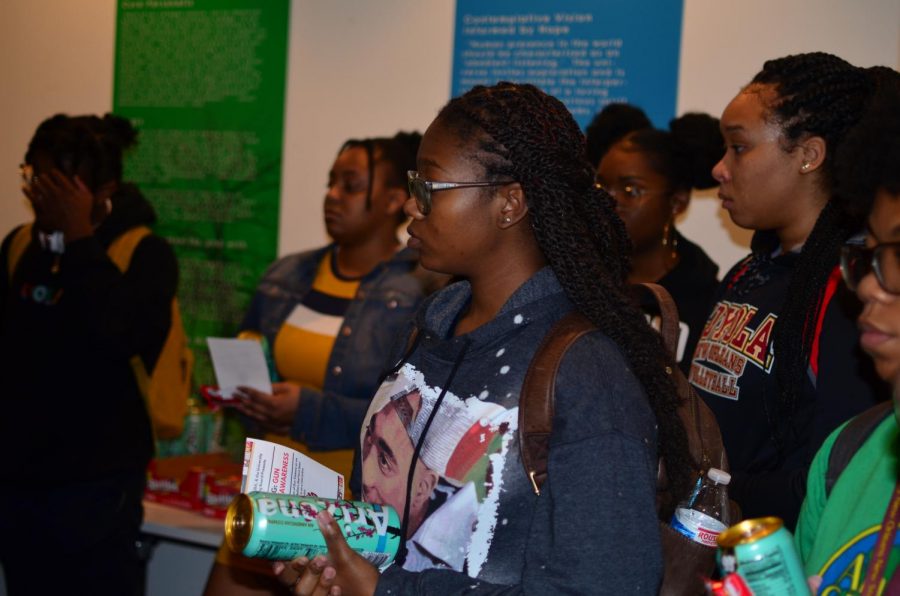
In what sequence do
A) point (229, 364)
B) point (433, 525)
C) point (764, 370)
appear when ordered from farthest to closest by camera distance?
point (229, 364), point (764, 370), point (433, 525)

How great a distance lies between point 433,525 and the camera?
1.53m

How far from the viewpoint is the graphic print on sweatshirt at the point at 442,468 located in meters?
1.48

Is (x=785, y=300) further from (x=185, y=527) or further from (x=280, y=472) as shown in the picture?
(x=185, y=527)

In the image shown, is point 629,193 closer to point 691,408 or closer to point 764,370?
point 764,370

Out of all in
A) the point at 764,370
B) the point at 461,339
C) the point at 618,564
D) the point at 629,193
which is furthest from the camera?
the point at 629,193

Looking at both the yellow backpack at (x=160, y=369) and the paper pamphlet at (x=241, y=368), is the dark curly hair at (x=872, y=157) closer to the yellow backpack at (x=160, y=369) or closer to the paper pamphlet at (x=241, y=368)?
the paper pamphlet at (x=241, y=368)

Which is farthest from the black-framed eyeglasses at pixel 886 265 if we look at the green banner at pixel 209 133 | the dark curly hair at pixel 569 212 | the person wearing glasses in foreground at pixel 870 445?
the green banner at pixel 209 133

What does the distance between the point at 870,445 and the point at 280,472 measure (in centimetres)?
91

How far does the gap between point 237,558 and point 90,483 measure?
102 cm

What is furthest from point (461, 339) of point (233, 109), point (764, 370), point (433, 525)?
point (233, 109)

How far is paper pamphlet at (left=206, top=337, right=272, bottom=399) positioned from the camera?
290cm

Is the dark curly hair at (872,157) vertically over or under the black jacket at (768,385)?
over

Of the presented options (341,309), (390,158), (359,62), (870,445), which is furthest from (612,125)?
(870,445)

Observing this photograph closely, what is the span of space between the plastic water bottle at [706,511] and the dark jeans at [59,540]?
7.01ft
